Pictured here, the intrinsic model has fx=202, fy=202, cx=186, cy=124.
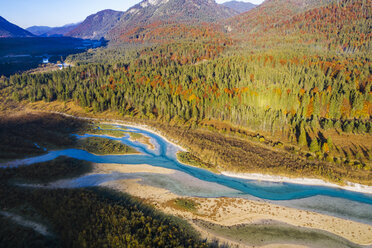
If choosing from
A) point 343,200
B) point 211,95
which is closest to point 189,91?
point 211,95

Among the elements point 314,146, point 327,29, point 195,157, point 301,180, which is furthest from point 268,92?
point 327,29

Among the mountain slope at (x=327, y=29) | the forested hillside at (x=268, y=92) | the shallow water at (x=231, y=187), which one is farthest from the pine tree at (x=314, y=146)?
the mountain slope at (x=327, y=29)

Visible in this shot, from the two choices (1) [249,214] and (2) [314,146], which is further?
(2) [314,146]

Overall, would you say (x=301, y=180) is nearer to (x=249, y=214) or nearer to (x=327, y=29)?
(x=249, y=214)

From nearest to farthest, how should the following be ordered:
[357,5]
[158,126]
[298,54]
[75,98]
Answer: [158,126] < [75,98] < [298,54] < [357,5]

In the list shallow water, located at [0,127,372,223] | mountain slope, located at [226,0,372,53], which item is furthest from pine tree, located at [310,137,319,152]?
mountain slope, located at [226,0,372,53]

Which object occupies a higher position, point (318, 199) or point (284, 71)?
point (284, 71)

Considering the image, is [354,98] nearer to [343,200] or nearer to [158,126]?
[343,200]
